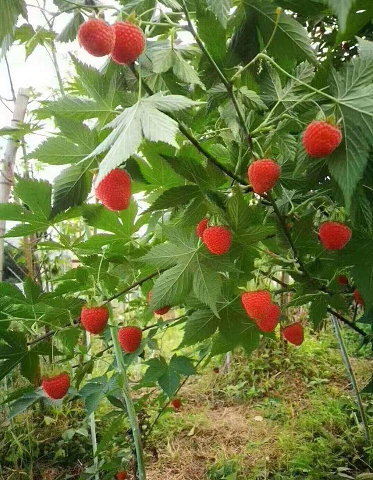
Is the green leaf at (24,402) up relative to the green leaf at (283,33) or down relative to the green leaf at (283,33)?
down

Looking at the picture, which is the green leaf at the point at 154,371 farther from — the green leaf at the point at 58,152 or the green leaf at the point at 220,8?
the green leaf at the point at 220,8

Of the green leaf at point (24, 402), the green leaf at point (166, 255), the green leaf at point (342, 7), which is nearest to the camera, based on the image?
the green leaf at point (342, 7)

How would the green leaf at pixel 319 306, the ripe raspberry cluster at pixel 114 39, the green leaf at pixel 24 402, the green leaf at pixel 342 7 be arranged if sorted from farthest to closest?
the green leaf at pixel 24 402 < the green leaf at pixel 319 306 < the ripe raspberry cluster at pixel 114 39 < the green leaf at pixel 342 7

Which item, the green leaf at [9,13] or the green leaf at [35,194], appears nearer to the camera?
the green leaf at [9,13]

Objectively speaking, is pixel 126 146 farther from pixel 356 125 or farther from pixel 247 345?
pixel 247 345

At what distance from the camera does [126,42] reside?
17.8 inches

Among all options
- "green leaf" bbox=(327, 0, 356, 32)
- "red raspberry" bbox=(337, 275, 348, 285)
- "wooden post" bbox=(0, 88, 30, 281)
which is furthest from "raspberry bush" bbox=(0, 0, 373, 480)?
"wooden post" bbox=(0, 88, 30, 281)

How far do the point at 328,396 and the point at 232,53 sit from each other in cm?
219

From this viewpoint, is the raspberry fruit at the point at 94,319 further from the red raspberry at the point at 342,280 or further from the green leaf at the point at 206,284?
the red raspberry at the point at 342,280

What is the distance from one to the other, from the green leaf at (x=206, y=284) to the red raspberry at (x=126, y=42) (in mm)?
355

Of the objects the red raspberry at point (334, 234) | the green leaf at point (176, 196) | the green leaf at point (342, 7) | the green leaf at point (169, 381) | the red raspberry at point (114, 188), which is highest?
the green leaf at point (342, 7)

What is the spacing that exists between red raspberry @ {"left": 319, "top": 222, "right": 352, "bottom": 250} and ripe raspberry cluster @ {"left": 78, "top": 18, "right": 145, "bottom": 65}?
1.26 ft

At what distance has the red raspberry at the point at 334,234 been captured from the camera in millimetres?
652

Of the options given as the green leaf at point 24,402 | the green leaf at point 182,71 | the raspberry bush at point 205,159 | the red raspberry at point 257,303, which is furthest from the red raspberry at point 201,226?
the green leaf at point 24,402
